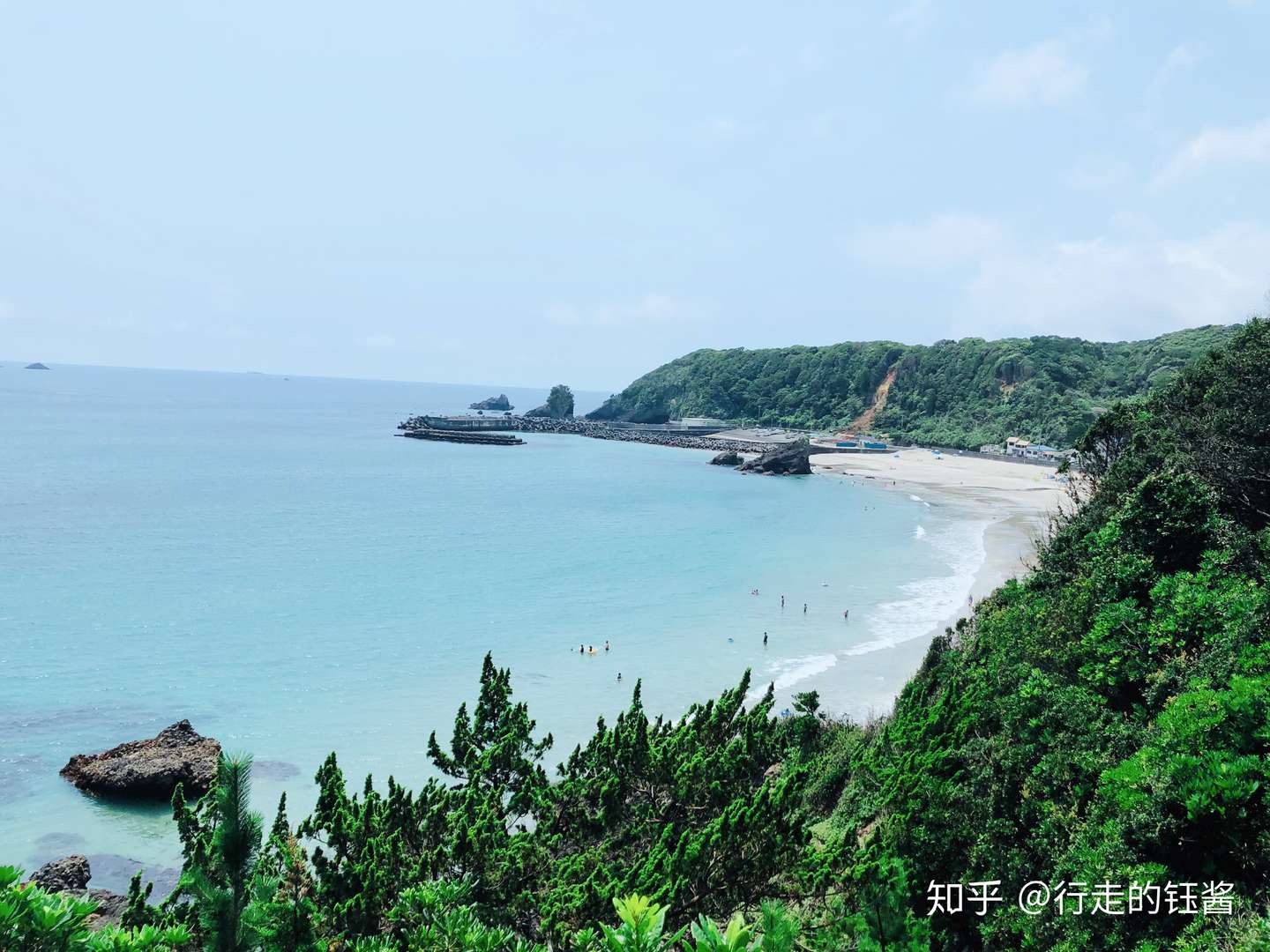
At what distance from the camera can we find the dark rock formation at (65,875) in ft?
54.3

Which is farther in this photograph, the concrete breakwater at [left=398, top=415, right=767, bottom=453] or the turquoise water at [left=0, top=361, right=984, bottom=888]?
the concrete breakwater at [left=398, top=415, right=767, bottom=453]

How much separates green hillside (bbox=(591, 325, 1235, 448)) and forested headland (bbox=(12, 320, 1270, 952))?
328 ft

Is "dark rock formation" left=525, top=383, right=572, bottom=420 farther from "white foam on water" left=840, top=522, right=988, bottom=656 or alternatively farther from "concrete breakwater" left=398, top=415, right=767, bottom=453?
"white foam on water" left=840, top=522, right=988, bottom=656

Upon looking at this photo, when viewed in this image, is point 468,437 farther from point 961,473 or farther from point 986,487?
point 986,487

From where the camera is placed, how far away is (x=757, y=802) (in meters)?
11.2

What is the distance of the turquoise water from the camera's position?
25.0 metres

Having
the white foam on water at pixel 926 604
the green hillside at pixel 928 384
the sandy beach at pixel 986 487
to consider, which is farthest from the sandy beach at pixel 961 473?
the white foam on water at pixel 926 604

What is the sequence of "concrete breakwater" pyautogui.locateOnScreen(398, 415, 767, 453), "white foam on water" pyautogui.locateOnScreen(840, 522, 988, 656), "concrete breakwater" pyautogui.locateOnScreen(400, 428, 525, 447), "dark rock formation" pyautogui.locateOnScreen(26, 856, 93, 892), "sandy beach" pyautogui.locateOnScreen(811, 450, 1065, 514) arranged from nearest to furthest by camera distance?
"dark rock formation" pyautogui.locateOnScreen(26, 856, 93, 892) < "white foam on water" pyautogui.locateOnScreen(840, 522, 988, 656) < "sandy beach" pyautogui.locateOnScreen(811, 450, 1065, 514) < "concrete breakwater" pyautogui.locateOnScreen(400, 428, 525, 447) < "concrete breakwater" pyautogui.locateOnScreen(398, 415, 767, 453)

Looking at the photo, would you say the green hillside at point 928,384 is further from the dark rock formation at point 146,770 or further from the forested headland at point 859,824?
the dark rock formation at point 146,770

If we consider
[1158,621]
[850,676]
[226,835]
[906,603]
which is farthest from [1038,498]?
[226,835]

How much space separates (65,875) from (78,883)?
317mm

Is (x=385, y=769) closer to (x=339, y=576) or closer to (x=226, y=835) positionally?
(x=226, y=835)

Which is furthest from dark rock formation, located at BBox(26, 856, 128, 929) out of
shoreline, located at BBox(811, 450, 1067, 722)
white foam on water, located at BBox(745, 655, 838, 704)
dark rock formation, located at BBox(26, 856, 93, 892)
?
shoreline, located at BBox(811, 450, 1067, 722)

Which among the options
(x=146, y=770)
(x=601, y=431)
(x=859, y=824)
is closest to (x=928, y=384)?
(x=601, y=431)
